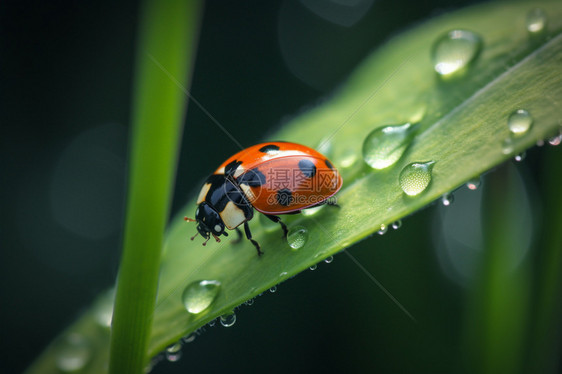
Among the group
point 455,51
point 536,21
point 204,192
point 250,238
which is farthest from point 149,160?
point 536,21

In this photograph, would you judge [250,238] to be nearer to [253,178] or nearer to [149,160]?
[253,178]

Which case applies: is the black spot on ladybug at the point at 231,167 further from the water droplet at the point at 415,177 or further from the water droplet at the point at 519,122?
the water droplet at the point at 519,122

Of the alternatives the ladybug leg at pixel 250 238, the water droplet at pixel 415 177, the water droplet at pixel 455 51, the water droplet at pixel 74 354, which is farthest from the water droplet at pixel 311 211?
the water droplet at pixel 74 354

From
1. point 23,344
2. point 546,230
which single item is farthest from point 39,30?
point 546,230

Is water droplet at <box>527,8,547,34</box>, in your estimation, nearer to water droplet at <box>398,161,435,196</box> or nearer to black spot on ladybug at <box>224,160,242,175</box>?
water droplet at <box>398,161,435,196</box>

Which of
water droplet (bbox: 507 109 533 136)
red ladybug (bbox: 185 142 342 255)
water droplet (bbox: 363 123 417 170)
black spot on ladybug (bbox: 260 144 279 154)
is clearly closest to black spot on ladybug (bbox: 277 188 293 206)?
red ladybug (bbox: 185 142 342 255)
